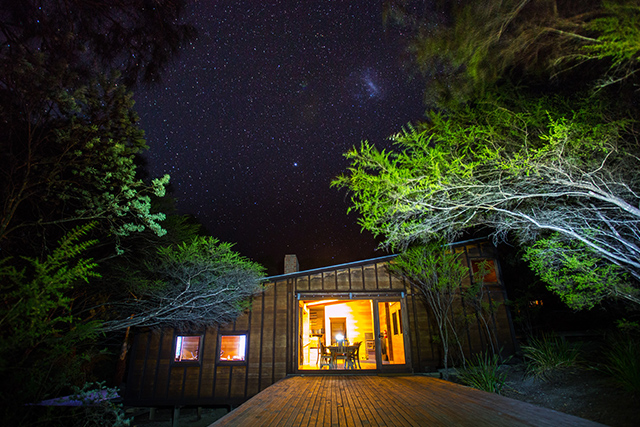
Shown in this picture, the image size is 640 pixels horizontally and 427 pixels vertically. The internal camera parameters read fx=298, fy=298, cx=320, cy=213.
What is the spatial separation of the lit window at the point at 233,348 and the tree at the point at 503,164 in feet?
20.7

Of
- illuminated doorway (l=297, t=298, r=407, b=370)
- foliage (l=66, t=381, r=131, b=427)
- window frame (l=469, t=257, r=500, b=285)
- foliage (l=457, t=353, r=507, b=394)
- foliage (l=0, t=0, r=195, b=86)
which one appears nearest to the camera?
foliage (l=66, t=381, r=131, b=427)

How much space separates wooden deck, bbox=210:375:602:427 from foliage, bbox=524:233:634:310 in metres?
2.33

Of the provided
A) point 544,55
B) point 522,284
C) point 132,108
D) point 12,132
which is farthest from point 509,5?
point 522,284

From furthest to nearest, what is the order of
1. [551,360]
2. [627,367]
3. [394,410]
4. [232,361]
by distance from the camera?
[232,361], [551,360], [627,367], [394,410]

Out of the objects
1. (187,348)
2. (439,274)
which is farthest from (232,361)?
(439,274)

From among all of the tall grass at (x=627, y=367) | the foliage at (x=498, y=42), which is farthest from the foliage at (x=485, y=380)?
the foliage at (x=498, y=42)

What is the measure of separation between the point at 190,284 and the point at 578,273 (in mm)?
7494

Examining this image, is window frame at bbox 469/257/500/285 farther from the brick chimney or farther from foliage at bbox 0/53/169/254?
foliage at bbox 0/53/169/254

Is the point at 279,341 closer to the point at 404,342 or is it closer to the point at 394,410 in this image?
the point at 404,342

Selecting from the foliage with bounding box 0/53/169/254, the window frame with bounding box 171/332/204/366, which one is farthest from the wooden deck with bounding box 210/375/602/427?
the window frame with bounding box 171/332/204/366

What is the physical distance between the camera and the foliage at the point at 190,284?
6.47 metres

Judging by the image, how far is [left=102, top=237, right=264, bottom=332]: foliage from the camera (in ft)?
21.2

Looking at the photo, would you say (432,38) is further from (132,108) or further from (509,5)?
(132,108)

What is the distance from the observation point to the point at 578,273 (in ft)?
16.7
